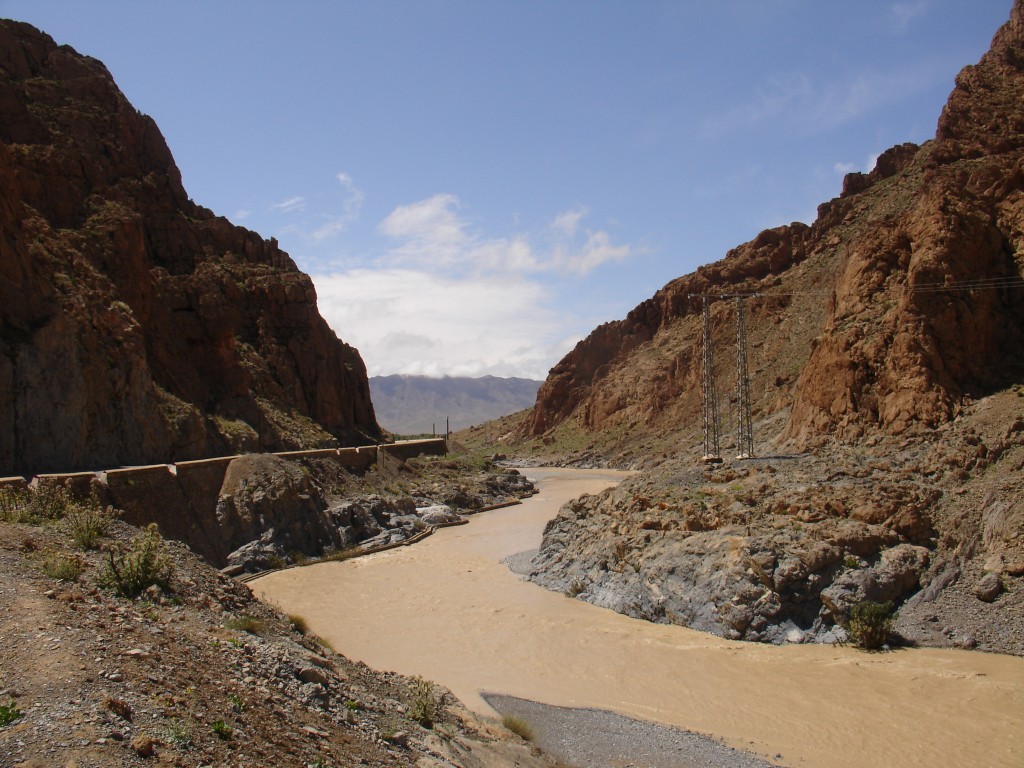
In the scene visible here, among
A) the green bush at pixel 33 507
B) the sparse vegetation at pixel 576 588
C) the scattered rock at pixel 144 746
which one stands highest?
the green bush at pixel 33 507

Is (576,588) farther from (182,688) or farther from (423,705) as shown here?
(182,688)

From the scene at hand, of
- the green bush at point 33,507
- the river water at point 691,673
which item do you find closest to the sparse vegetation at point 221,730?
the green bush at point 33,507

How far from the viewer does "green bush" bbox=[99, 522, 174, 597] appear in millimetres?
9656

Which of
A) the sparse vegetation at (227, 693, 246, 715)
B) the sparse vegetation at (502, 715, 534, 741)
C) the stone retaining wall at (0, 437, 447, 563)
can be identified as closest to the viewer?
the sparse vegetation at (227, 693, 246, 715)

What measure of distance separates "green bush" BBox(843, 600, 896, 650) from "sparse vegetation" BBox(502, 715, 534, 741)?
7.90 meters

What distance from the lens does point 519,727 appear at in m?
12.0

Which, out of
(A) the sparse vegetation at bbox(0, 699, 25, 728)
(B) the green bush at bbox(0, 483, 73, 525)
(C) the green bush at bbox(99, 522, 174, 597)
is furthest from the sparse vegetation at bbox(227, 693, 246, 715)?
(B) the green bush at bbox(0, 483, 73, 525)

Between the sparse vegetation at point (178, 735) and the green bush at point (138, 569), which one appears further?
the green bush at point (138, 569)

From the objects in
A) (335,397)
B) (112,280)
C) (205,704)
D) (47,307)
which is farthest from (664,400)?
(205,704)

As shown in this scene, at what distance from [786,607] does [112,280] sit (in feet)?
112

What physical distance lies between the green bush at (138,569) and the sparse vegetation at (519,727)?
5873mm

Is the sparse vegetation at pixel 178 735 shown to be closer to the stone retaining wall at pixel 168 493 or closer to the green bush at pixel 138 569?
the green bush at pixel 138 569

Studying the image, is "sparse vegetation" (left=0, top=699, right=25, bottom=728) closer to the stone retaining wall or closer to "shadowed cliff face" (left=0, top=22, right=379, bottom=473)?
the stone retaining wall

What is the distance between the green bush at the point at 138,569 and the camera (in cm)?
966
